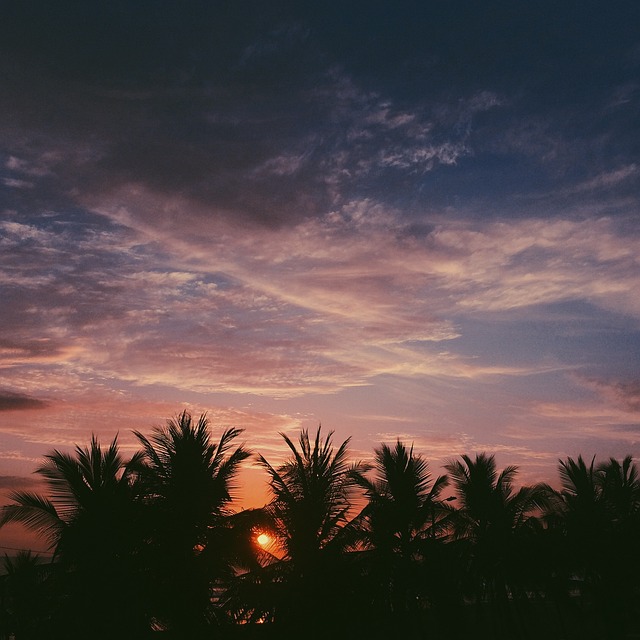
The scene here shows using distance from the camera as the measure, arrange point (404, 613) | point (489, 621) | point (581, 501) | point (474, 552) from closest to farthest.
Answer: point (404, 613) → point (474, 552) → point (581, 501) → point (489, 621)

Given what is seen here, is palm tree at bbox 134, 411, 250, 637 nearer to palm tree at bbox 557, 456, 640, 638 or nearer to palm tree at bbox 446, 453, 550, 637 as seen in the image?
palm tree at bbox 446, 453, 550, 637

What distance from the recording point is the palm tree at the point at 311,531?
1911 cm

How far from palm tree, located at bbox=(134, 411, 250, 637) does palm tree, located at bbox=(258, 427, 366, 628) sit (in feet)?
4.62

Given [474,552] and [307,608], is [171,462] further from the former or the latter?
[474,552]

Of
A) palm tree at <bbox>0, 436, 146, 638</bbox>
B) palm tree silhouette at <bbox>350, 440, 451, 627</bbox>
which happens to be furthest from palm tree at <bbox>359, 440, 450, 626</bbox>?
palm tree at <bbox>0, 436, 146, 638</bbox>

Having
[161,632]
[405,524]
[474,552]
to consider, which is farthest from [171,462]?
[474,552]

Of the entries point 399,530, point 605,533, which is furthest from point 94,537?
point 605,533

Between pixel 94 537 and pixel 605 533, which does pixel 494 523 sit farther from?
pixel 94 537

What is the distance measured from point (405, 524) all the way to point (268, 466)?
6662 millimetres

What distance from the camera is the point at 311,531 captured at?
781 inches

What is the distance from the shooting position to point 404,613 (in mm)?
22516

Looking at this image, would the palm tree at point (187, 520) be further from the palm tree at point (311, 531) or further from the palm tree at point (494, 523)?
the palm tree at point (494, 523)

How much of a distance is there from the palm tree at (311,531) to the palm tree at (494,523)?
963 centimetres

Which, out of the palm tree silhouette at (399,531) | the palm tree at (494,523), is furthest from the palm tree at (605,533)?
the palm tree silhouette at (399,531)
